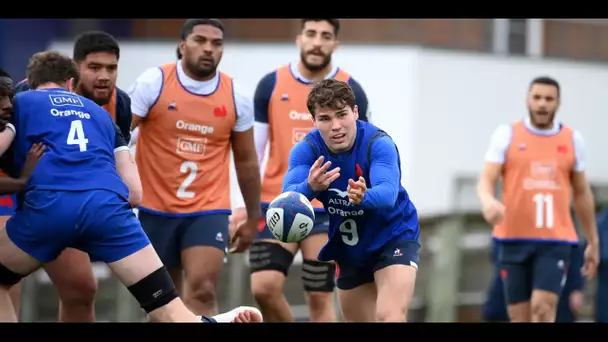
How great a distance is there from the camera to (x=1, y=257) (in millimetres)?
8633

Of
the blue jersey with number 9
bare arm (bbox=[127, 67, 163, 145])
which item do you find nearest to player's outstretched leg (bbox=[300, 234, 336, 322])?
the blue jersey with number 9

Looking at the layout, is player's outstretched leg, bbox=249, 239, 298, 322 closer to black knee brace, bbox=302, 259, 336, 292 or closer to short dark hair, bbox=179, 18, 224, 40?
black knee brace, bbox=302, 259, 336, 292

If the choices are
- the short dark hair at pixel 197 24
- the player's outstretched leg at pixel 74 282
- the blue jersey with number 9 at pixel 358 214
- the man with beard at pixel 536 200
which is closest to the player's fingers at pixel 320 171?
the blue jersey with number 9 at pixel 358 214

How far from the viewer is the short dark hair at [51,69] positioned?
29.6 feet

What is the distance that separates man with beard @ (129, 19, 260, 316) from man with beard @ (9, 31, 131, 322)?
756 millimetres

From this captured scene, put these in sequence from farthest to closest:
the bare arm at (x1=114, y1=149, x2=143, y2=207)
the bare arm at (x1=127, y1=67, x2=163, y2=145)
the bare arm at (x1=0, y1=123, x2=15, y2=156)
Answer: the bare arm at (x1=127, y1=67, x2=163, y2=145), the bare arm at (x1=114, y1=149, x2=143, y2=207), the bare arm at (x1=0, y1=123, x2=15, y2=156)

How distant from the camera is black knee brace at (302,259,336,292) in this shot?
36.6 ft

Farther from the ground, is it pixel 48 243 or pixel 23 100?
pixel 23 100

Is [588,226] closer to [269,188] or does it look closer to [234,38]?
[269,188]

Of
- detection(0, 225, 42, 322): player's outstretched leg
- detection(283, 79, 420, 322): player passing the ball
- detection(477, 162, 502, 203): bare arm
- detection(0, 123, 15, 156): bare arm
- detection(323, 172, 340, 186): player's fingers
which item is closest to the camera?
detection(0, 123, 15, 156): bare arm

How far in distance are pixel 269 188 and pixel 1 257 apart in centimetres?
334

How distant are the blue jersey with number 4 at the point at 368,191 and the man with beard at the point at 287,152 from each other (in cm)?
153

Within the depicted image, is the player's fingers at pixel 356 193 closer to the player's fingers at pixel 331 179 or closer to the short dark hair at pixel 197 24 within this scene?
the player's fingers at pixel 331 179
